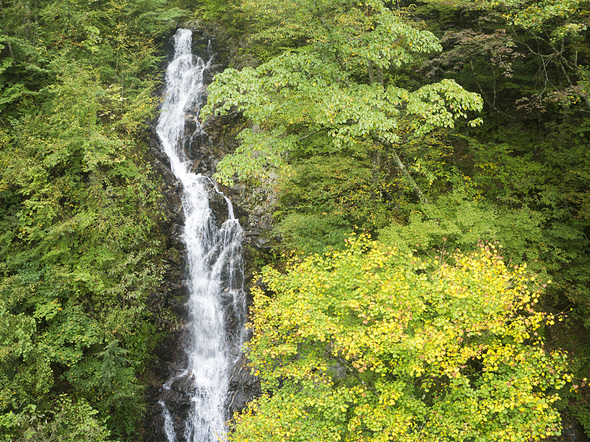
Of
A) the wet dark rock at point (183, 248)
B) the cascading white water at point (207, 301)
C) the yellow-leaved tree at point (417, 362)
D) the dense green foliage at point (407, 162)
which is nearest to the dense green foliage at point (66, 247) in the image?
the wet dark rock at point (183, 248)

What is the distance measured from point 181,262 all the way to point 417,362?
976 centimetres

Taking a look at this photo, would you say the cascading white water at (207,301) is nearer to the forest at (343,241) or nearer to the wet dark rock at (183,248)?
the wet dark rock at (183,248)

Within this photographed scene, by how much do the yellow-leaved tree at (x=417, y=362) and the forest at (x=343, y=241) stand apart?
0.05 m

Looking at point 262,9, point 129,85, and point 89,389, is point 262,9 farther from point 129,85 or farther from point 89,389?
point 89,389

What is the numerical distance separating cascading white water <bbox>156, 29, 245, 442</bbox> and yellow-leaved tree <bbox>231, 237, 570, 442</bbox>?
6.09 m

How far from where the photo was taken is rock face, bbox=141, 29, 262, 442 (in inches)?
436

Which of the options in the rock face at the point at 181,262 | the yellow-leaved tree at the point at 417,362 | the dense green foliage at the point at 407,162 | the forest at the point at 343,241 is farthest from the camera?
the rock face at the point at 181,262

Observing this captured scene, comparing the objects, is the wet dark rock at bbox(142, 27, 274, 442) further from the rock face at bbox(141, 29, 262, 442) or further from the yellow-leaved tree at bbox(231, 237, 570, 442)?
the yellow-leaved tree at bbox(231, 237, 570, 442)

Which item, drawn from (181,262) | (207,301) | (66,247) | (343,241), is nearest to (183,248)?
(181,262)

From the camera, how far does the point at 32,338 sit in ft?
29.3

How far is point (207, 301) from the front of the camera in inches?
500

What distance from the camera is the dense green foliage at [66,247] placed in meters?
8.38

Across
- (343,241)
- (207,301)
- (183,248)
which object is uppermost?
(343,241)

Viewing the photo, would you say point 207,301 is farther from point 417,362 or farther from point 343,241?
point 417,362
